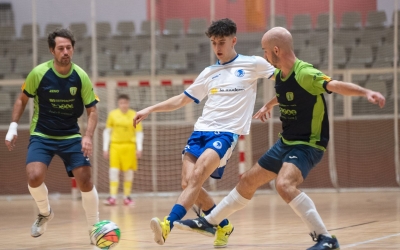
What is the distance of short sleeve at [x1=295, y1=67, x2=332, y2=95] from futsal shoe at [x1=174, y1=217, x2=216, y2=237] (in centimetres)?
144

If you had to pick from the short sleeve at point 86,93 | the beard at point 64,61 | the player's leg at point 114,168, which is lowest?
the player's leg at point 114,168

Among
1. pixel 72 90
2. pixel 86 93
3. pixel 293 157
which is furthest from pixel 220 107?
pixel 72 90

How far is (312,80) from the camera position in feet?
16.3

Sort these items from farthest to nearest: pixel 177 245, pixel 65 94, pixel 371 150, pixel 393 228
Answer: pixel 371 150
pixel 393 228
pixel 65 94
pixel 177 245

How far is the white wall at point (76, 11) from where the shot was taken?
13.8 m

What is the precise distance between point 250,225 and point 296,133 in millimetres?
2683

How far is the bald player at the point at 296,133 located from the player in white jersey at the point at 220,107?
16.9 inches

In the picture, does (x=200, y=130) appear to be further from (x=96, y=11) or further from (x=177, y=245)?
(x=96, y=11)

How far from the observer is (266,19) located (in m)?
13.7

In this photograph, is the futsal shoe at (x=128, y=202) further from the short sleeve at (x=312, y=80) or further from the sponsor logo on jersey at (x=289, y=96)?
the short sleeve at (x=312, y=80)

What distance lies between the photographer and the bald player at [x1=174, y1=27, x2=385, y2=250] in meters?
4.92

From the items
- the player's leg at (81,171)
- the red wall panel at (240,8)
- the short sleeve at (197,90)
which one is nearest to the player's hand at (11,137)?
the player's leg at (81,171)

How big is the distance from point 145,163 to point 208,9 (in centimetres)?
357

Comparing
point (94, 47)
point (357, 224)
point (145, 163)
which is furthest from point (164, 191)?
point (357, 224)
